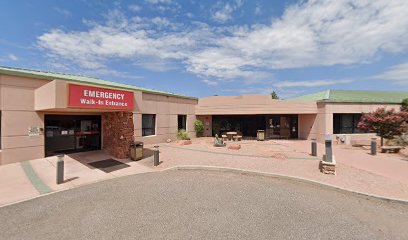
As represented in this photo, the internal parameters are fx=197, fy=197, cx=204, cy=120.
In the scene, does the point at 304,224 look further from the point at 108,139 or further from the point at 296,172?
the point at 108,139

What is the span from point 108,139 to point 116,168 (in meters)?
3.71

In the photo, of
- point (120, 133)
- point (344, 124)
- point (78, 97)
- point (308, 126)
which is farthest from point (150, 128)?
point (344, 124)

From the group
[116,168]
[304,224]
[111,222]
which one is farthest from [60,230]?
[304,224]

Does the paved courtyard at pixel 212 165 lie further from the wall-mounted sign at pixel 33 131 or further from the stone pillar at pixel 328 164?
the wall-mounted sign at pixel 33 131

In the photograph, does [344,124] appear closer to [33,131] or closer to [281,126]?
[281,126]

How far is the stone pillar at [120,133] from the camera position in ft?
40.2

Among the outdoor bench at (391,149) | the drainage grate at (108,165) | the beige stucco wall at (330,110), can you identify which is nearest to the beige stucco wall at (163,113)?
the drainage grate at (108,165)

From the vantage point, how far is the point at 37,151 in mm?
10820

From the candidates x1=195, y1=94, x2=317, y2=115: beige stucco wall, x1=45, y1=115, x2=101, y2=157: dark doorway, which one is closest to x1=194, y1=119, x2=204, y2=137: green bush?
x1=195, y1=94, x2=317, y2=115: beige stucco wall

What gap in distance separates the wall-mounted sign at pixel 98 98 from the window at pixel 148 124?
19.5 feet

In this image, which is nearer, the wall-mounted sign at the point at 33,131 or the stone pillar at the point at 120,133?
the wall-mounted sign at the point at 33,131

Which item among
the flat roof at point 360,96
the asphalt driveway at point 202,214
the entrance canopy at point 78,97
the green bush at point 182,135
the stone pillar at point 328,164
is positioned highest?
the flat roof at point 360,96

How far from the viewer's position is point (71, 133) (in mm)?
12883

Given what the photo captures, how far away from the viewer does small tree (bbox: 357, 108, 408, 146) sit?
15062 mm
